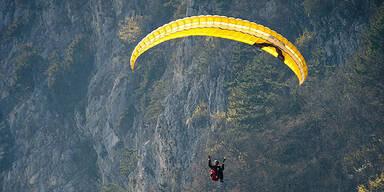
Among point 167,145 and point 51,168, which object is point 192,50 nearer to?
point 167,145

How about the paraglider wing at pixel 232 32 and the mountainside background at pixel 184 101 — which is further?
the mountainside background at pixel 184 101

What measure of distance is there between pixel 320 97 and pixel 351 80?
335cm

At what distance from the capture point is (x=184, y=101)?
40.2 meters

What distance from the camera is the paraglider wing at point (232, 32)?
15664 mm

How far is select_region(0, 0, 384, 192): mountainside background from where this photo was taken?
3028 cm

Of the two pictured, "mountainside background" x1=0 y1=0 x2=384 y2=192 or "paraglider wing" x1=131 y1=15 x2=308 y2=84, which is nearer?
"paraglider wing" x1=131 y1=15 x2=308 y2=84

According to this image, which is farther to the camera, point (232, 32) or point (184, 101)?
point (184, 101)

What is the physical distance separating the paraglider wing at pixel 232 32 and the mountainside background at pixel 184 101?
52.5 feet

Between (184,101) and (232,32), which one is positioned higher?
(232,32)

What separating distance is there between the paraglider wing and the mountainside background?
1599 centimetres

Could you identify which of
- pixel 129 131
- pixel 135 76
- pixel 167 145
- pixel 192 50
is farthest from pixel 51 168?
pixel 192 50

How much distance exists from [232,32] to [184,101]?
965 inches

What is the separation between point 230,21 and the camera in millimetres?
15812

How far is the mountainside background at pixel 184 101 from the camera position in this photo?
30281 millimetres
